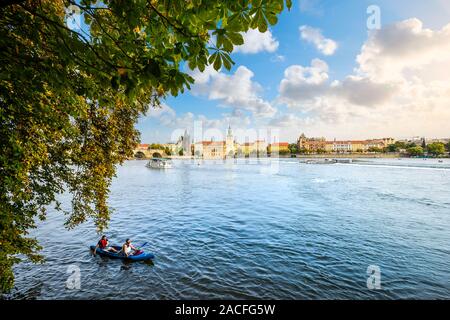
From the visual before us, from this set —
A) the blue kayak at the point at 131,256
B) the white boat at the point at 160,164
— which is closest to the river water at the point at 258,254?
the blue kayak at the point at 131,256

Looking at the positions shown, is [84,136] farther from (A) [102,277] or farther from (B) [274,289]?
(B) [274,289]

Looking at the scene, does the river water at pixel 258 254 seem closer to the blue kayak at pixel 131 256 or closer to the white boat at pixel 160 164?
→ the blue kayak at pixel 131 256

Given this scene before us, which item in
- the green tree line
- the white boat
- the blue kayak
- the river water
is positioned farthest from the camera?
the white boat

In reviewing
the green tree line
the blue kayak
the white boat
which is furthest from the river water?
the white boat

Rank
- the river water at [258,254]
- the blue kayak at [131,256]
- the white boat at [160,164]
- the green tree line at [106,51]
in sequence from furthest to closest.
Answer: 1. the white boat at [160,164]
2. the blue kayak at [131,256]
3. the river water at [258,254]
4. the green tree line at [106,51]

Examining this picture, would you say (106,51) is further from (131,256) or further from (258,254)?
(258,254)

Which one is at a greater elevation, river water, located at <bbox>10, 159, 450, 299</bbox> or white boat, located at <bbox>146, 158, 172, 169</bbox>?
white boat, located at <bbox>146, 158, 172, 169</bbox>

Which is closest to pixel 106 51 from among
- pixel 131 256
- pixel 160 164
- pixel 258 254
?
pixel 131 256

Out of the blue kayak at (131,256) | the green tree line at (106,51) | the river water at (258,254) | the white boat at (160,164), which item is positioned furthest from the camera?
the white boat at (160,164)

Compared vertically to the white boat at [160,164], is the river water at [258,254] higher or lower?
lower

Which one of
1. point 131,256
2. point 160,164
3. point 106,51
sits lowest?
point 131,256

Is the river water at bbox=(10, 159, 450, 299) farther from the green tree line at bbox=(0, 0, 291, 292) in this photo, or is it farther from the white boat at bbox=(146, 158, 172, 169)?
the white boat at bbox=(146, 158, 172, 169)

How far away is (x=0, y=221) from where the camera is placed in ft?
20.0
